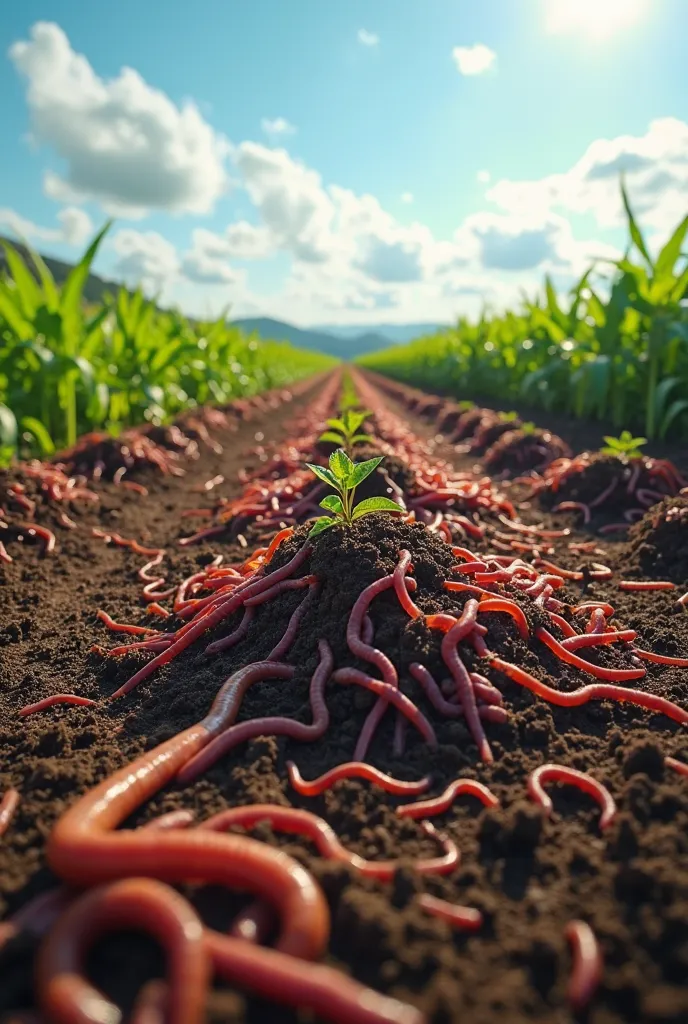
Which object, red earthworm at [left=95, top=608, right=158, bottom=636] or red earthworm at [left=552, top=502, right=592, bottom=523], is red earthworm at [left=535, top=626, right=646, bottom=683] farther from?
red earthworm at [left=552, top=502, right=592, bottom=523]

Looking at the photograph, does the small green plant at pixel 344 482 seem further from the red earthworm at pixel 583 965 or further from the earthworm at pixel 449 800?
the red earthworm at pixel 583 965

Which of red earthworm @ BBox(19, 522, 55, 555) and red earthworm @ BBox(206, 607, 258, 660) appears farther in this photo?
red earthworm @ BBox(19, 522, 55, 555)

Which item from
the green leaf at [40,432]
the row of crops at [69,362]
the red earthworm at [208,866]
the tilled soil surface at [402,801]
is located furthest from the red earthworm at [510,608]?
the green leaf at [40,432]

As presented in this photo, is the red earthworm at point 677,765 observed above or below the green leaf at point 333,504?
below

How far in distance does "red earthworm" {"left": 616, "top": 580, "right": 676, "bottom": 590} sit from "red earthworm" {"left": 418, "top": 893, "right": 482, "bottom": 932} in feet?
9.69

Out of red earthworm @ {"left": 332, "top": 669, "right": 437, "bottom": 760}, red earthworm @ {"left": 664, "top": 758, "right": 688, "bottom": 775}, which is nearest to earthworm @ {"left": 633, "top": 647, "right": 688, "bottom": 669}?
red earthworm @ {"left": 664, "top": 758, "right": 688, "bottom": 775}

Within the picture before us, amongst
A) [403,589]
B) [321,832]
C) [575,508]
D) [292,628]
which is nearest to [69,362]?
[575,508]

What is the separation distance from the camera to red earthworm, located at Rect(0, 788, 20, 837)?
212 cm

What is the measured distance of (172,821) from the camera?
1.96m

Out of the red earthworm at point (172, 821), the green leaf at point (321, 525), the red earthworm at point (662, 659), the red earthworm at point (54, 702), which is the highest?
the green leaf at point (321, 525)

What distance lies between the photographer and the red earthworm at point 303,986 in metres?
1.26

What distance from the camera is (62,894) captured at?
1705mm

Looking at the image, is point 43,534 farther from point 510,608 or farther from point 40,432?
point 510,608

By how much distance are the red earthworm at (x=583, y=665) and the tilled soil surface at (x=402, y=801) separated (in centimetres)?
7
